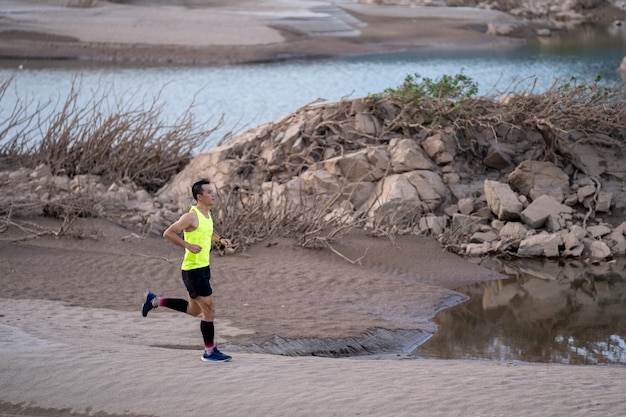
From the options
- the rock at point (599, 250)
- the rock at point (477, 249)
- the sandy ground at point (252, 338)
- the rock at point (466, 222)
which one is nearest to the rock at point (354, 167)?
the rock at point (466, 222)

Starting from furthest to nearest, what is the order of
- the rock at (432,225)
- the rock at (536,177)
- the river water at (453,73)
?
1. the rock at (536,177)
2. the rock at (432,225)
3. the river water at (453,73)

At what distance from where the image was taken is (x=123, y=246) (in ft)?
40.5

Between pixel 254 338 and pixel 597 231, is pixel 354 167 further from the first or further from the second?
pixel 254 338

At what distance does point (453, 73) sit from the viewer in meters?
32.4

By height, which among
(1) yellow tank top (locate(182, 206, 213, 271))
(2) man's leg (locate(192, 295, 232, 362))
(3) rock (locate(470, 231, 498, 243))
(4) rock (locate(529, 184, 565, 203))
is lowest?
(3) rock (locate(470, 231, 498, 243))

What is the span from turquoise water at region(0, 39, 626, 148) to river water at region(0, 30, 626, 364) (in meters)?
0.04

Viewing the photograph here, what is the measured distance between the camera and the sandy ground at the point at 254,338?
6188mm

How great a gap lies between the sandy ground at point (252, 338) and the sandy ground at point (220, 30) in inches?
952

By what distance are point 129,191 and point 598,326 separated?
736 cm

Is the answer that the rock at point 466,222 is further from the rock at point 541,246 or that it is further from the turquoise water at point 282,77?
the turquoise water at point 282,77

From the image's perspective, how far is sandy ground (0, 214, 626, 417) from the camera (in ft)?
20.3

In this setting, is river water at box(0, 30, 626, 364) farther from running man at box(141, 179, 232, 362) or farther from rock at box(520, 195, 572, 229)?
running man at box(141, 179, 232, 362)

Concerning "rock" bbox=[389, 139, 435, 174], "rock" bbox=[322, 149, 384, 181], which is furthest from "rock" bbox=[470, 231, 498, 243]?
"rock" bbox=[322, 149, 384, 181]

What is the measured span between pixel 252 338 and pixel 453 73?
25071 millimetres
